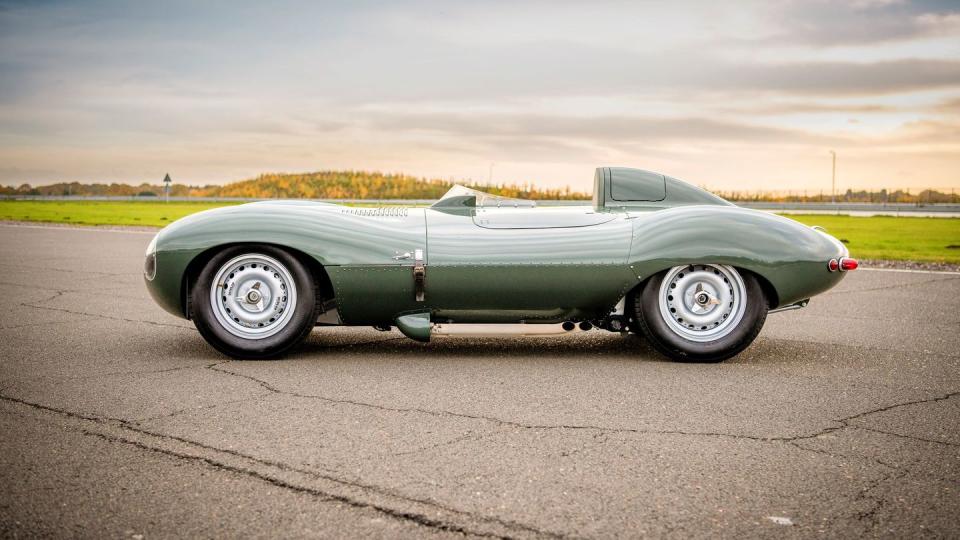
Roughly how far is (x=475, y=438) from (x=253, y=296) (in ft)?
7.37

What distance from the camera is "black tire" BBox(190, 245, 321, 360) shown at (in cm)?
549

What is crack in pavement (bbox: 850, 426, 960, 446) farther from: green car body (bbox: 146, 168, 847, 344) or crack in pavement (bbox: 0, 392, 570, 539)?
→ crack in pavement (bbox: 0, 392, 570, 539)

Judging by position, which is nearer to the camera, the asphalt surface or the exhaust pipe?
the asphalt surface

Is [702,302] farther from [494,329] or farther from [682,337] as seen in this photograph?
[494,329]

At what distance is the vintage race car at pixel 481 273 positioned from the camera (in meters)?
5.45

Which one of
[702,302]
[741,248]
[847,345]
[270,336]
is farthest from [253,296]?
[847,345]

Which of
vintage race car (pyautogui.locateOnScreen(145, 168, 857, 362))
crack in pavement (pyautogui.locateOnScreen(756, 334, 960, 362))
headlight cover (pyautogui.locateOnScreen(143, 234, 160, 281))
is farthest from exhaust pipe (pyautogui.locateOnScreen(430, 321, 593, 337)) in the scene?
crack in pavement (pyautogui.locateOnScreen(756, 334, 960, 362))

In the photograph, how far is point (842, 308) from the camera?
8312mm

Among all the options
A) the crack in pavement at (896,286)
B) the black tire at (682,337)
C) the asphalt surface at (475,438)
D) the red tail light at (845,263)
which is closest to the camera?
the asphalt surface at (475,438)

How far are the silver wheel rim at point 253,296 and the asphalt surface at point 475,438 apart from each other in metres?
0.26

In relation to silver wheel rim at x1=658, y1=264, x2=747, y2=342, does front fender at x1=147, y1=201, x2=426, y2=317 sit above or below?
above

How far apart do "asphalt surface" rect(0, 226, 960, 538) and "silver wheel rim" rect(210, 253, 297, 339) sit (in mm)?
264

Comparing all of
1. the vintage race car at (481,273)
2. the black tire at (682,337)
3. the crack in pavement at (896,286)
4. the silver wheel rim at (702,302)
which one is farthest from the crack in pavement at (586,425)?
the crack in pavement at (896,286)

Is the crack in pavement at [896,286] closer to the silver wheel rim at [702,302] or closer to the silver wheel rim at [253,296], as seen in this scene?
the silver wheel rim at [702,302]
